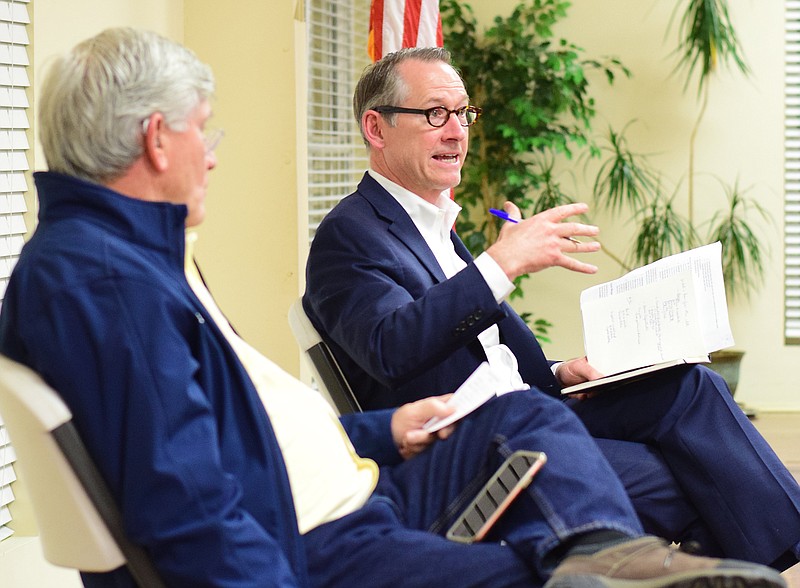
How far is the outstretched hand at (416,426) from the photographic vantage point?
167 cm

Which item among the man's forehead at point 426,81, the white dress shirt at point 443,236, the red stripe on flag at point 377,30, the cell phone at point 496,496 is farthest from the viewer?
the red stripe on flag at point 377,30

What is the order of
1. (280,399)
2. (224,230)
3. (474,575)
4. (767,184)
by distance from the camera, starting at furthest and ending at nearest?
(767,184) → (224,230) → (280,399) → (474,575)

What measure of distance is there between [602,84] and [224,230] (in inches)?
107

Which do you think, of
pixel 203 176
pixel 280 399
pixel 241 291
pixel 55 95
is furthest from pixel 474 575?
pixel 241 291

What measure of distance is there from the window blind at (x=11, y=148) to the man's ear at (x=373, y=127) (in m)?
0.81

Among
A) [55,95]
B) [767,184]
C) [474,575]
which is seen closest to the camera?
[55,95]

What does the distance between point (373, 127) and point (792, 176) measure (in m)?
3.67

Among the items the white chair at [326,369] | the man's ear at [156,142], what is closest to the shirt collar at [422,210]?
the white chair at [326,369]

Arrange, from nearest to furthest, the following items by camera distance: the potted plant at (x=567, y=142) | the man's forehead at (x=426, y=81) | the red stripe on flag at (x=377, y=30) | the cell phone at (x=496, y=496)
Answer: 1. the cell phone at (x=496, y=496)
2. the man's forehead at (x=426, y=81)
3. the red stripe on flag at (x=377, y=30)
4. the potted plant at (x=567, y=142)

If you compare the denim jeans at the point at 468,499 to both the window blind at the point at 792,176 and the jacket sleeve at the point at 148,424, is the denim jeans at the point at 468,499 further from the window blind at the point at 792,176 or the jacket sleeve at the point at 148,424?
the window blind at the point at 792,176

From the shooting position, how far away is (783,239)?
544 centimetres

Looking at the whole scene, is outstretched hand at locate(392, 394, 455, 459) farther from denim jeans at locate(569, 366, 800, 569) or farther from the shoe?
denim jeans at locate(569, 366, 800, 569)

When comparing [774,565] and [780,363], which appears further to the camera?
[780,363]

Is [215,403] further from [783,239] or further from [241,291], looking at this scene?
[783,239]
